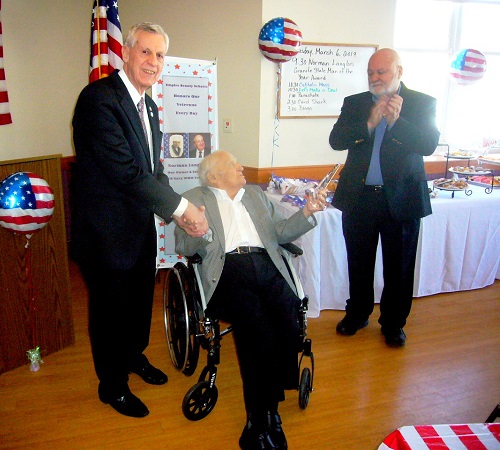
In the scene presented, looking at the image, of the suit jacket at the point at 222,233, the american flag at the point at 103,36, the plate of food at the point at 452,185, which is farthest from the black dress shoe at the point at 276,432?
the american flag at the point at 103,36

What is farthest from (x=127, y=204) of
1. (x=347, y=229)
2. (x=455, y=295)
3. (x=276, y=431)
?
(x=455, y=295)

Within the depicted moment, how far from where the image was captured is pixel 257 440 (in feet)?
5.91

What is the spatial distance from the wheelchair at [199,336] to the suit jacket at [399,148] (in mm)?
669

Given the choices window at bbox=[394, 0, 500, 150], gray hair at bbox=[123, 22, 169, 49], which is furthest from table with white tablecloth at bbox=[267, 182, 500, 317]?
window at bbox=[394, 0, 500, 150]

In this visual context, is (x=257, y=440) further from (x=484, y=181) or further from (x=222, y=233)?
(x=484, y=181)

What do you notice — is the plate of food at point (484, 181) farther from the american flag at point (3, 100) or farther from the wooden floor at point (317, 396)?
the american flag at point (3, 100)

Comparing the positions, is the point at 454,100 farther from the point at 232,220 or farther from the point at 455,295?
the point at 232,220

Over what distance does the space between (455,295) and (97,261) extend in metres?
2.62

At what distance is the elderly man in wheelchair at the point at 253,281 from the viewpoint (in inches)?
72.3

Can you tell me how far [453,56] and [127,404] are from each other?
4.18 meters

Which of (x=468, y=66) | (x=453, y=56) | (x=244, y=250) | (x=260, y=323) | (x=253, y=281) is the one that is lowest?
(x=260, y=323)

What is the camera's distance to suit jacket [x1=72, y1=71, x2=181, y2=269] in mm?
1707

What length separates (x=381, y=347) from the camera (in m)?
2.66

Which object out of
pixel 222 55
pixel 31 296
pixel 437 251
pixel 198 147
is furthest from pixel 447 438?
pixel 222 55
